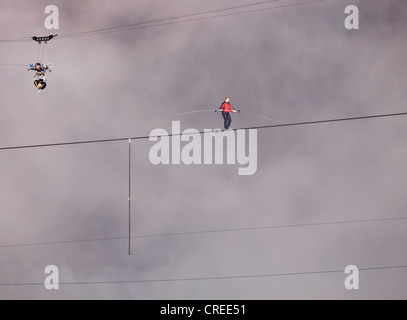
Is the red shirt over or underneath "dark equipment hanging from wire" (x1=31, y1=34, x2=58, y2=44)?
underneath

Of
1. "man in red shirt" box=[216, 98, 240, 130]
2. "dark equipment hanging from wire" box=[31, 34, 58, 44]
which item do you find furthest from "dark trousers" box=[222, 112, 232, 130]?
"dark equipment hanging from wire" box=[31, 34, 58, 44]

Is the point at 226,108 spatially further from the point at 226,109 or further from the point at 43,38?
the point at 43,38

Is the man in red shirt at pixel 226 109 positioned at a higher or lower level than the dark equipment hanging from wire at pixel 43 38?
lower

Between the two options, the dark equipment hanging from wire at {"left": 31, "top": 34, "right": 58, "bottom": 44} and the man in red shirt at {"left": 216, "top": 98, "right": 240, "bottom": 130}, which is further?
the dark equipment hanging from wire at {"left": 31, "top": 34, "right": 58, "bottom": 44}

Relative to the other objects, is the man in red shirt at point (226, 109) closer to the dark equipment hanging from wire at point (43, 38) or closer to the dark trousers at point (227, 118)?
the dark trousers at point (227, 118)

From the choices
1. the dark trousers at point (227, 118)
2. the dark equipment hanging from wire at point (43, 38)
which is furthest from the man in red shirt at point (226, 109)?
the dark equipment hanging from wire at point (43, 38)

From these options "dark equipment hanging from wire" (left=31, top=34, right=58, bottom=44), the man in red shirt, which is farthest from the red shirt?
"dark equipment hanging from wire" (left=31, top=34, right=58, bottom=44)

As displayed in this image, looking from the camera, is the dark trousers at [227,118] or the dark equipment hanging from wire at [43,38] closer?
the dark trousers at [227,118]

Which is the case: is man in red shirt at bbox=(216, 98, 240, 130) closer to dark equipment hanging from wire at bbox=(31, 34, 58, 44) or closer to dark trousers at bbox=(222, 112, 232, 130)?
dark trousers at bbox=(222, 112, 232, 130)

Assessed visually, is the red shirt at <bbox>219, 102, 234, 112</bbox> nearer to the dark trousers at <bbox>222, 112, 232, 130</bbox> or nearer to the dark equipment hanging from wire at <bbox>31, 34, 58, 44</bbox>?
the dark trousers at <bbox>222, 112, 232, 130</bbox>
